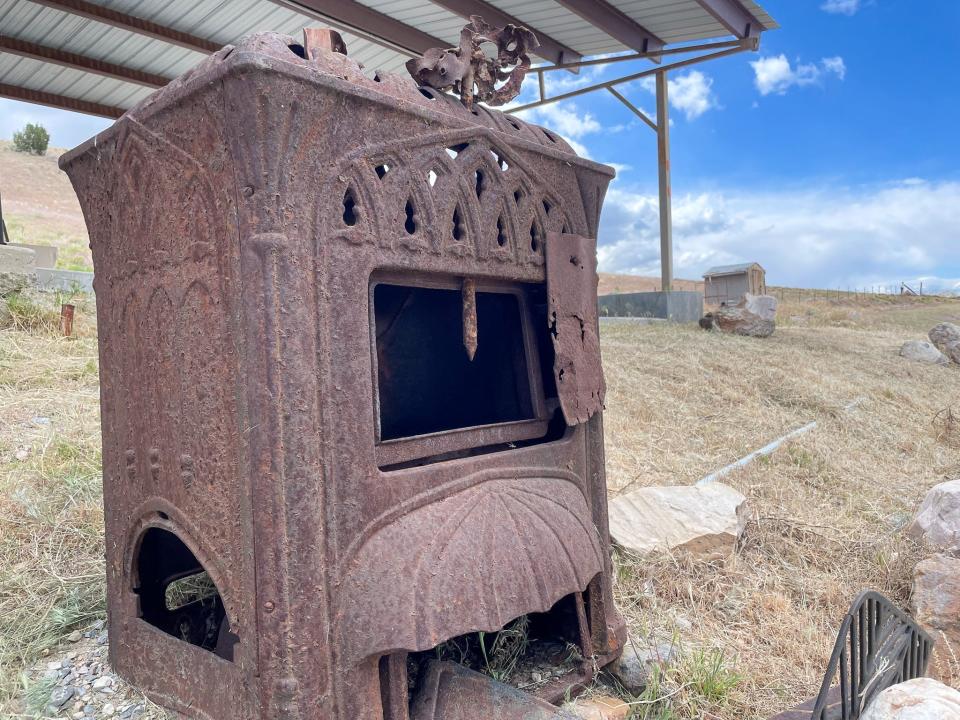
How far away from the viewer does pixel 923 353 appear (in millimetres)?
9992

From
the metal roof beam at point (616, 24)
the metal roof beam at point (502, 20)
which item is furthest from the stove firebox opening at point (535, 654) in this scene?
the metal roof beam at point (616, 24)

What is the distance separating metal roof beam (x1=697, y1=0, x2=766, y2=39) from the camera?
756cm

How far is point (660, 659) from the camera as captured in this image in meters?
2.37

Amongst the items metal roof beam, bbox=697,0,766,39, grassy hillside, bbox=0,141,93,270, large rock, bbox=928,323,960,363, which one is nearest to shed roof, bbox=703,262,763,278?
large rock, bbox=928,323,960,363

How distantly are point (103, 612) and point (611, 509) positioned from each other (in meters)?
2.23

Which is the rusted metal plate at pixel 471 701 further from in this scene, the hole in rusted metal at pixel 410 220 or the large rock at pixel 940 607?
the large rock at pixel 940 607

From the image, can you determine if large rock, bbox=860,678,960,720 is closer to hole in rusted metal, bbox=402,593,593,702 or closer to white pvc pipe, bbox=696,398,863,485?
hole in rusted metal, bbox=402,593,593,702

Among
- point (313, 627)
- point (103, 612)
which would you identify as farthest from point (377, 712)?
point (103, 612)

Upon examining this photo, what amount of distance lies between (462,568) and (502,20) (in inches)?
264

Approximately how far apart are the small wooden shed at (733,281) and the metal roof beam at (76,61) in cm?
1101

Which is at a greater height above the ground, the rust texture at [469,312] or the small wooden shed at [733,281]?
the small wooden shed at [733,281]

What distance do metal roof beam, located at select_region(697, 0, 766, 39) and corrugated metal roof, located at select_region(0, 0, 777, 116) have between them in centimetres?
10

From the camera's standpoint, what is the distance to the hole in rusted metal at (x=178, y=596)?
6.96 feet

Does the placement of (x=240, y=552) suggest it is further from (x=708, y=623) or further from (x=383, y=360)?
(x=708, y=623)
